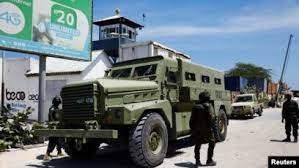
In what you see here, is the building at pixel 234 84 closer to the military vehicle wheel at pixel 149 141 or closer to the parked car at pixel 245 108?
the parked car at pixel 245 108

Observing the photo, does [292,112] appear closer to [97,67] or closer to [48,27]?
[48,27]

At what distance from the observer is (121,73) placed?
11297 millimetres

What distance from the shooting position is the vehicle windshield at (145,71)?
10.6 m

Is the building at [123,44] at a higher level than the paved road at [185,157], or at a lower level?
higher

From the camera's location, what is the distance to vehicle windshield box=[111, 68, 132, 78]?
11.2 metres

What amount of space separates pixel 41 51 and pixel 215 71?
6.27 m

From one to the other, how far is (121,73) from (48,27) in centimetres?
437

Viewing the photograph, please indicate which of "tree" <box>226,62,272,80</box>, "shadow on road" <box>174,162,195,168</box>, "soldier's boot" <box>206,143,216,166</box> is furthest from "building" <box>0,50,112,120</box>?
"tree" <box>226,62,272,80</box>

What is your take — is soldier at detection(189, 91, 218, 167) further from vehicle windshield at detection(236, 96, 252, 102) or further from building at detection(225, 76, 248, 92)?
building at detection(225, 76, 248, 92)

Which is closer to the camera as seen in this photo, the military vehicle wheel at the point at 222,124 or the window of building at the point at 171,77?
the window of building at the point at 171,77

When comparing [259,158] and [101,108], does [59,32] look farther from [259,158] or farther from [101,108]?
[259,158]

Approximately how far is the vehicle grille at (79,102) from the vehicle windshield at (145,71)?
84.3 inches

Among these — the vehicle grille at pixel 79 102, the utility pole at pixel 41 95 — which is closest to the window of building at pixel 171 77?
the vehicle grille at pixel 79 102

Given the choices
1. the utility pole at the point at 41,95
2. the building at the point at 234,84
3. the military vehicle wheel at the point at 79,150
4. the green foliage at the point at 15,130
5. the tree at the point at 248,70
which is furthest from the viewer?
the tree at the point at 248,70
